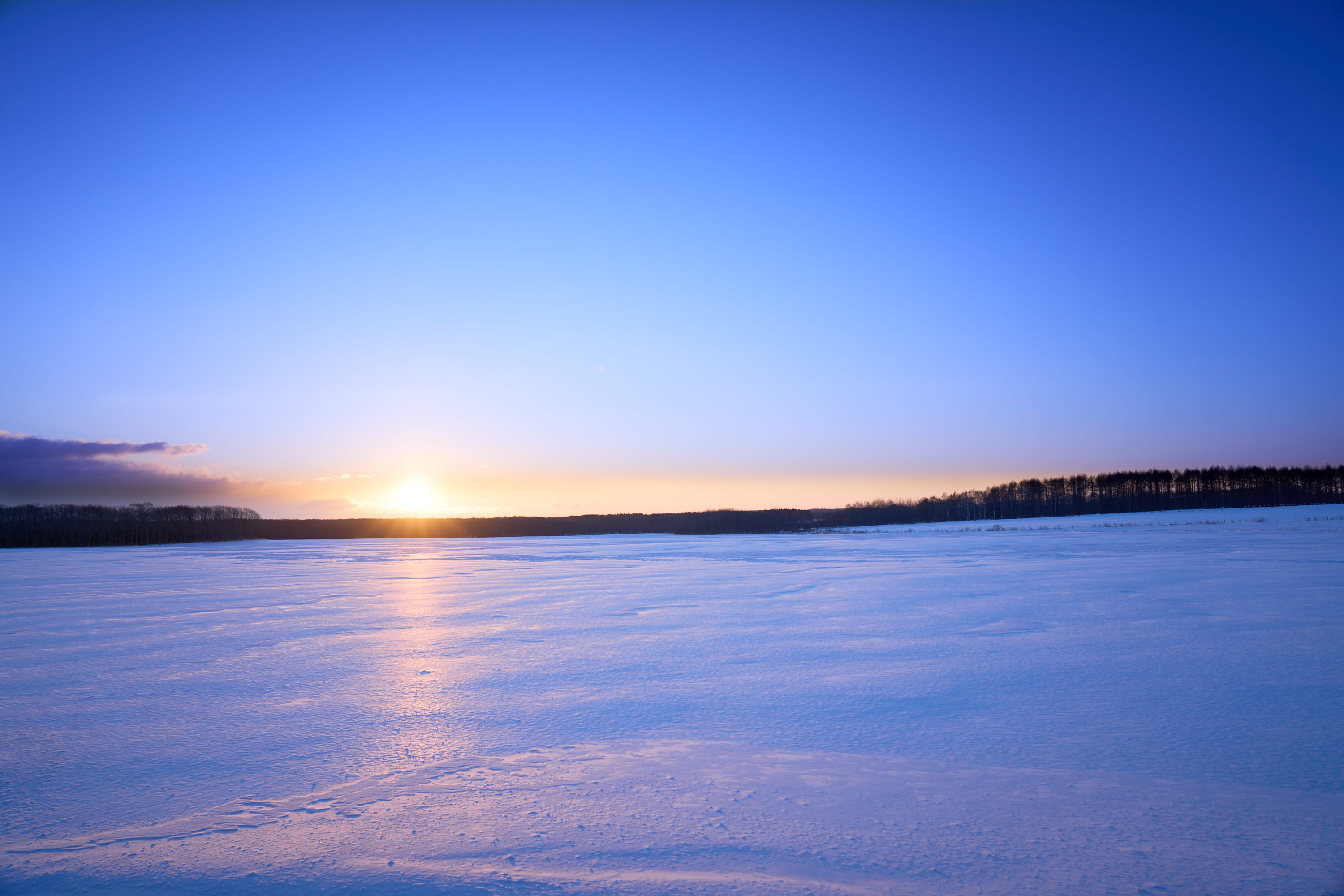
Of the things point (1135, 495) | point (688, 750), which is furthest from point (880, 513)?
point (688, 750)

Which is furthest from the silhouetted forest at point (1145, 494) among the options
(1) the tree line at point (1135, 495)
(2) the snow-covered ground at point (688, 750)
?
(2) the snow-covered ground at point (688, 750)

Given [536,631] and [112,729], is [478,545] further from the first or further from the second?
[112,729]

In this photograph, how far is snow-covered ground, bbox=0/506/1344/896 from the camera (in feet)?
7.98

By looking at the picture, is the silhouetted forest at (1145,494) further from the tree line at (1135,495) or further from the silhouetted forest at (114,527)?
the silhouetted forest at (114,527)

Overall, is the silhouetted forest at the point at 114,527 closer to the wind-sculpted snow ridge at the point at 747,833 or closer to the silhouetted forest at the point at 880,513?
the silhouetted forest at the point at 880,513

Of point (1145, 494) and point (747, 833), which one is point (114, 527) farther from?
point (1145, 494)

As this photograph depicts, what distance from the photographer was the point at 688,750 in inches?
141

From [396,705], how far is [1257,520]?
49.4m

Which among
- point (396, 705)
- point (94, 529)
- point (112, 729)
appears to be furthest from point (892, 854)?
point (94, 529)

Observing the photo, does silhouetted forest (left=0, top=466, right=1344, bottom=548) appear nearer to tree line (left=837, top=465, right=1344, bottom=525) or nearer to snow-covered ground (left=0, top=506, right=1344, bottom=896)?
tree line (left=837, top=465, right=1344, bottom=525)

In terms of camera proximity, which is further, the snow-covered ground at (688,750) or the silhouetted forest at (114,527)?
the silhouetted forest at (114,527)

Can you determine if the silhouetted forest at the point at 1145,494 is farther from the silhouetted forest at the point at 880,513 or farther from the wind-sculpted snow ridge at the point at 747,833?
the wind-sculpted snow ridge at the point at 747,833

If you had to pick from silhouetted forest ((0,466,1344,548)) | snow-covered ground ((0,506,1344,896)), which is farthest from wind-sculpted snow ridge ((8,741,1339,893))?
silhouetted forest ((0,466,1344,548))

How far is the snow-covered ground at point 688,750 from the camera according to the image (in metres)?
2.43
